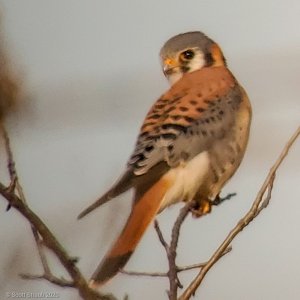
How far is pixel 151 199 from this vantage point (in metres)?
1.38

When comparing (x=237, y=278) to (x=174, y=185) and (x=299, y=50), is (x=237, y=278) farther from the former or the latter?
(x=299, y=50)

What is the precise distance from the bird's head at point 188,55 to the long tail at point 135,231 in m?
0.17

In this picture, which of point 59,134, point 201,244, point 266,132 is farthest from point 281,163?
point 59,134

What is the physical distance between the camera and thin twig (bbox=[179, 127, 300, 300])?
138 cm

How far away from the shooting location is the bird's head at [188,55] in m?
1.44

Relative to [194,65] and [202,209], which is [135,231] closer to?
[202,209]

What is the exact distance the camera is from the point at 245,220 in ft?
4.63

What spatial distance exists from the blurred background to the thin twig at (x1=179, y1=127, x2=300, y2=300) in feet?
0.10

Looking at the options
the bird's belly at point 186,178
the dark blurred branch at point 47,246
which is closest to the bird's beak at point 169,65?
the bird's belly at point 186,178

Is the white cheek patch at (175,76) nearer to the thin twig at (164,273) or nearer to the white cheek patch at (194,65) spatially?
the white cheek patch at (194,65)

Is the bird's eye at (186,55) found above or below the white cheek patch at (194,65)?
above

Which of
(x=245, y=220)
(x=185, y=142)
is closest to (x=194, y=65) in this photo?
(x=185, y=142)

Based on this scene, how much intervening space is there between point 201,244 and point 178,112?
19cm

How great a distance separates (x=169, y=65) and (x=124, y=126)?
0.40 feet
